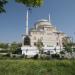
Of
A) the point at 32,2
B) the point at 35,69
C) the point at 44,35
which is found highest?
the point at 44,35

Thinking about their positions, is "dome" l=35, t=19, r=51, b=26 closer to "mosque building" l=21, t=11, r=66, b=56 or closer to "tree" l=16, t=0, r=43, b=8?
"mosque building" l=21, t=11, r=66, b=56

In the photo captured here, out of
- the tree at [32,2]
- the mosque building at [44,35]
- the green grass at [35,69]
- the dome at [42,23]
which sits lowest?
the green grass at [35,69]

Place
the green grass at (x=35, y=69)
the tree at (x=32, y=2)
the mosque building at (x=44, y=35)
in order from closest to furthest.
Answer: the tree at (x=32, y=2) < the green grass at (x=35, y=69) < the mosque building at (x=44, y=35)

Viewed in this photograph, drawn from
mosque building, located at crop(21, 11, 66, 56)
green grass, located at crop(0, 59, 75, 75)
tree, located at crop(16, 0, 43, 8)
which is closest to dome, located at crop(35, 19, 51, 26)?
mosque building, located at crop(21, 11, 66, 56)

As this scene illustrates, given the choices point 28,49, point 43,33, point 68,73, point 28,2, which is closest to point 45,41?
point 43,33

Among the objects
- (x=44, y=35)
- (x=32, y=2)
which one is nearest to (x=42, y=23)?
(x=44, y=35)

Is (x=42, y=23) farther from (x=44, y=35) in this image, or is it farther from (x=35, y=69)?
(x=35, y=69)

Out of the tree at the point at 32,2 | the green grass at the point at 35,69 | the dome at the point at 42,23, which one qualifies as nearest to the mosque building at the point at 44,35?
the dome at the point at 42,23

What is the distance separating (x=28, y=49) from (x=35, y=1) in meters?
62.6

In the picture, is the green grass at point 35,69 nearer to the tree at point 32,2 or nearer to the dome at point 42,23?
the tree at point 32,2

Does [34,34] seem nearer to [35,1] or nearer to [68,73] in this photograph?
[68,73]

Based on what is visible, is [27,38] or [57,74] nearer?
[57,74]

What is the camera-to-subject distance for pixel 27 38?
316 ft

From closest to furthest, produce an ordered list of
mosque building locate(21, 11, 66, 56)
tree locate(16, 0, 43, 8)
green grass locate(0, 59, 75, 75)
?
tree locate(16, 0, 43, 8)
green grass locate(0, 59, 75, 75)
mosque building locate(21, 11, 66, 56)
